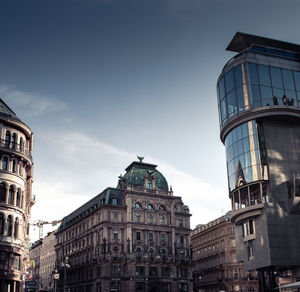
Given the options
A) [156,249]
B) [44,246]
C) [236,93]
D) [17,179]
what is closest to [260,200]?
[236,93]

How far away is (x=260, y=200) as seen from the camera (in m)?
61.9

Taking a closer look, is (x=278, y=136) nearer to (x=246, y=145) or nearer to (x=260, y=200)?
(x=246, y=145)

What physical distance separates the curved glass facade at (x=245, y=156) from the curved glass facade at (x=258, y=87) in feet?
11.1

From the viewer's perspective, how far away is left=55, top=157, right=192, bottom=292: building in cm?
10056

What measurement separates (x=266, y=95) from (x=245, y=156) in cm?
1031

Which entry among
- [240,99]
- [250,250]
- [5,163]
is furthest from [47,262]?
[240,99]

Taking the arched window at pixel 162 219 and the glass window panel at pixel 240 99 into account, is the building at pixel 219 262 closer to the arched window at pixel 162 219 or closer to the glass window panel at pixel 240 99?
the arched window at pixel 162 219

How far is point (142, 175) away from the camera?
113m

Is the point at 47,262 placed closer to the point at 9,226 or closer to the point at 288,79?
the point at 9,226

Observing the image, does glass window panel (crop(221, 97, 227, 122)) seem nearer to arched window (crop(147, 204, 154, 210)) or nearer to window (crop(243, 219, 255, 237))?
window (crop(243, 219, 255, 237))

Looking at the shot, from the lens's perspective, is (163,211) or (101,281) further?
(163,211)

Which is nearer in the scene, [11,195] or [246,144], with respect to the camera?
[11,195]

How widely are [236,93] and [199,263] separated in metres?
77.6

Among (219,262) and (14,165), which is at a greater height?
(14,165)
